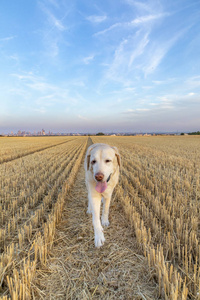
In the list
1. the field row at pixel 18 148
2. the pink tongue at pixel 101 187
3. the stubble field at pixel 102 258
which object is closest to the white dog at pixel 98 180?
the pink tongue at pixel 101 187

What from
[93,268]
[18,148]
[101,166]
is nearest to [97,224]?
[93,268]

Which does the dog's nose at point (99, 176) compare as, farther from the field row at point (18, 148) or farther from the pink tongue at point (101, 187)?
the field row at point (18, 148)

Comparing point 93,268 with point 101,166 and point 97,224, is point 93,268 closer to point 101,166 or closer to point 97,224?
point 97,224

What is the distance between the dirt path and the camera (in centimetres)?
181

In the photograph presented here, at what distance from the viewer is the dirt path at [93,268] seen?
1.81 meters

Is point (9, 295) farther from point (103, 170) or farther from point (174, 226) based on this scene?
point (174, 226)

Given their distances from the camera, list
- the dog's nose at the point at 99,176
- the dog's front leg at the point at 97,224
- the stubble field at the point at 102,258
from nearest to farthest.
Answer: the stubble field at the point at 102,258 < the dog's nose at the point at 99,176 < the dog's front leg at the point at 97,224

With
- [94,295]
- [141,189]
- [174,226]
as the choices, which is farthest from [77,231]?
[141,189]

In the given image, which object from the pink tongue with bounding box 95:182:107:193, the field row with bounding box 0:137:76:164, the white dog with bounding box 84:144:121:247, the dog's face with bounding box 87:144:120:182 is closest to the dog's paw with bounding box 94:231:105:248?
the white dog with bounding box 84:144:121:247

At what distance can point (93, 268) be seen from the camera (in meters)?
2.18

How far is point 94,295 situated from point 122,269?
52cm

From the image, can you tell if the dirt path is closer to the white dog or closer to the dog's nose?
the white dog

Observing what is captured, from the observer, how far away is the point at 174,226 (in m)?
3.14

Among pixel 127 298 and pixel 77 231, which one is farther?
pixel 77 231
